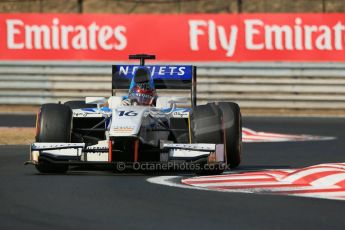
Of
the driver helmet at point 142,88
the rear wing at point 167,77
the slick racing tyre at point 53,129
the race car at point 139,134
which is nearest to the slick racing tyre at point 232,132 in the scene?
the race car at point 139,134

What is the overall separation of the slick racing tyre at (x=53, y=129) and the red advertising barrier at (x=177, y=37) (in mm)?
11031

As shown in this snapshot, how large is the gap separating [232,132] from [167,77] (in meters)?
1.60

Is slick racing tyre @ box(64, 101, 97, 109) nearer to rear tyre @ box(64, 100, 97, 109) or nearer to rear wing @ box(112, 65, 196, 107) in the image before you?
rear tyre @ box(64, 100, 97, 109)

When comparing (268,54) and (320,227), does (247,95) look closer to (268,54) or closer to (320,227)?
(268,54)

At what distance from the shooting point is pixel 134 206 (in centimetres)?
1032

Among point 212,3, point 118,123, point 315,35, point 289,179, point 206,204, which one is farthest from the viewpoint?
point 212,3

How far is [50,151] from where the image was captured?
44.1ft

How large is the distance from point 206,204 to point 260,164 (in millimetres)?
4896

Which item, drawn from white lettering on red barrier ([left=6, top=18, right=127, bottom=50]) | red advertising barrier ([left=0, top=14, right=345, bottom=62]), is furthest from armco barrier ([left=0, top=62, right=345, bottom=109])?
white lettering on red barrier ([left=6, top=18, right=127, bottom=50])

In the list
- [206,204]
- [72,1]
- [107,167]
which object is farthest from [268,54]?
[206,204]

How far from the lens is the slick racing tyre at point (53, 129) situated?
44.7 ft

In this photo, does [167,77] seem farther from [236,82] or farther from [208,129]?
[236,82]

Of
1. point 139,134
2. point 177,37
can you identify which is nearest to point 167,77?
point 139,134

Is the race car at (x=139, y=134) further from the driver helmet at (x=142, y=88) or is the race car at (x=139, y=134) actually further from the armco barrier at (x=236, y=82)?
the armco barrier at (x=236, y=82)
